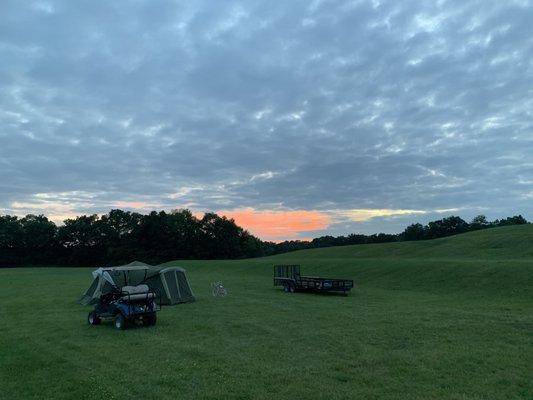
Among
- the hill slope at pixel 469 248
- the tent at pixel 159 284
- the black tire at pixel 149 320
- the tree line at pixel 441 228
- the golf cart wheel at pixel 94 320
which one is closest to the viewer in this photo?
the black tire at pixel 149 320

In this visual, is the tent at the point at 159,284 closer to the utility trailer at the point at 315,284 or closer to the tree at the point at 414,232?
the utility trailer at the point at 315,284

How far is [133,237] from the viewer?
365 feet

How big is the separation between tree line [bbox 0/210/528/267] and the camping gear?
296 feet

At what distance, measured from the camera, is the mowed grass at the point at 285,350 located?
8359 millimetres

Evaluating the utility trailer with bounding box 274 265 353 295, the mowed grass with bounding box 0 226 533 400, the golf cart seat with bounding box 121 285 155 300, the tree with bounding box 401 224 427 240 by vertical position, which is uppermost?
the tree with bounding box 401 224 427 240

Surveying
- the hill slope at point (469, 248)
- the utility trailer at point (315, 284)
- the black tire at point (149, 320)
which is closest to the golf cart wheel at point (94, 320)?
the black tire at point (149, 320)

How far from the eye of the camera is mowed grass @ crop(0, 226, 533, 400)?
27.4 ft

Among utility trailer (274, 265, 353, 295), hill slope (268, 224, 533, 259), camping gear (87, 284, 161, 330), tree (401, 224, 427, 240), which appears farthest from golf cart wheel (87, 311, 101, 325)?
tree (401, 224, 427, 240)

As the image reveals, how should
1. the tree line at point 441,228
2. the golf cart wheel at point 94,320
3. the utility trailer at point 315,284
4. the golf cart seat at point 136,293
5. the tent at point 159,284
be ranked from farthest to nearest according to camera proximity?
the tree line at point 441,228 < the utility trailer at point 315,284 < the tent at point 159,284 < the golf cart wheel at point 94,320 < the golf cart seat at point 136,293

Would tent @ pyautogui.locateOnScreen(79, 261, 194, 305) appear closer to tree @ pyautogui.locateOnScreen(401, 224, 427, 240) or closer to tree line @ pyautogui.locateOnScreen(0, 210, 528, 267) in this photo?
tree line @ pyautogui.locateOnScreen(0, 210, 528, 267)

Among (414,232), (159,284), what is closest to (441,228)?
(414,232)

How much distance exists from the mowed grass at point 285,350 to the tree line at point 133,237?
8535 cm

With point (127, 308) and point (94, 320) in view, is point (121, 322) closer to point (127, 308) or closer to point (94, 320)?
point (127, 308)

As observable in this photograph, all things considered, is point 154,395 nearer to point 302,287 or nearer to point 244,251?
point 302,287
